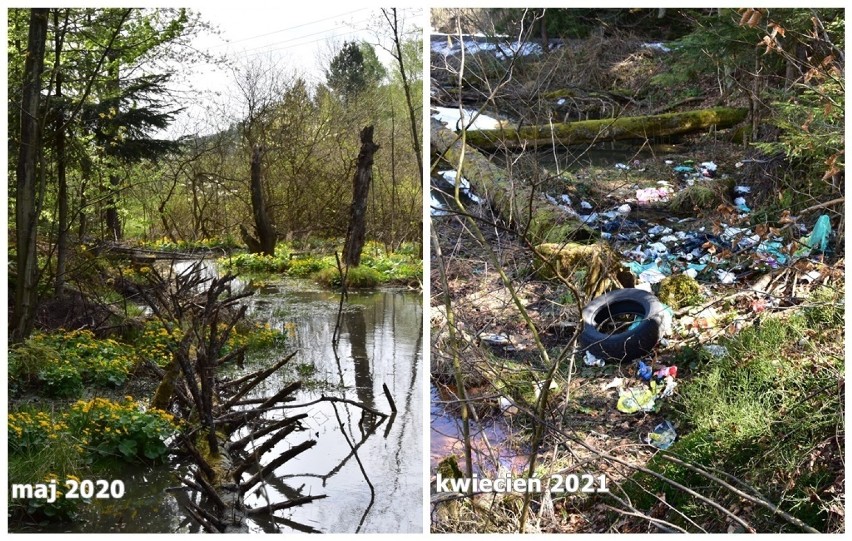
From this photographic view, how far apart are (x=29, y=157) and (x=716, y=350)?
2682 millimetres

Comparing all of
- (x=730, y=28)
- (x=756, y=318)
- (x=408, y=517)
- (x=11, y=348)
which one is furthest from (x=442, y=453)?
(x=730, y=28)

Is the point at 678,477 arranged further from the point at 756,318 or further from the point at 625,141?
the point at 625,141

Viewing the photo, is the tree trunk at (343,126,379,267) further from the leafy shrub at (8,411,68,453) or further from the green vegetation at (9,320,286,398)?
the leafy shrub at (8,411,68,453)

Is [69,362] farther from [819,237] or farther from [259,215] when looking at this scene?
[819,237]

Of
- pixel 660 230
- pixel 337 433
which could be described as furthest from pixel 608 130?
pixel 337 433

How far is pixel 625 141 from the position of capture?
3506mm

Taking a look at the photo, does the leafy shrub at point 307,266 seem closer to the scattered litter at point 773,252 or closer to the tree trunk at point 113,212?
the tree trunk at point 113,212

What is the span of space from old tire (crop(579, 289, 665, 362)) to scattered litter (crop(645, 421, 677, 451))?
30 centimetres

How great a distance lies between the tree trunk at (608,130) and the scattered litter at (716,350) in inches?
32.7

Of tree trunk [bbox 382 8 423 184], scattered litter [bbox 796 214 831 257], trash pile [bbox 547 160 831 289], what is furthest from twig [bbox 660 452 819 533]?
tree trunk [bbox 382 8 423 184]

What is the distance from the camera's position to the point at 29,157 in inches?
131

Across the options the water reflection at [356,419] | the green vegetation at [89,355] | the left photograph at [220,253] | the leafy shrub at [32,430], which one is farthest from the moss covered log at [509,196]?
the leafy shrub at [32,430]

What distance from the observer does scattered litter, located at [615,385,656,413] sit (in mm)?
3342
